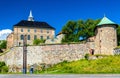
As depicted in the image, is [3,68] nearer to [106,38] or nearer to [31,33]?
[106,38]

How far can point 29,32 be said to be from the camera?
91.1 m

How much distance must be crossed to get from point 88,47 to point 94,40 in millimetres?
2109

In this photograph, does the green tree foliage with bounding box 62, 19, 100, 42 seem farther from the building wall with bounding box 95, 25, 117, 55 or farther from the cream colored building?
the cream colored building

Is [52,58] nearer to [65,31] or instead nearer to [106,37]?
[106,37]

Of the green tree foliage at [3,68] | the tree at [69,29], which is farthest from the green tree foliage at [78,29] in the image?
the green tree foliage at [3,68]

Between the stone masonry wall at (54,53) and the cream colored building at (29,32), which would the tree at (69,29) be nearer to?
the stone masonry wall at (54,53)

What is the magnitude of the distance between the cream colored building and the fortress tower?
41.6m

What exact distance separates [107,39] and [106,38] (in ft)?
0.94

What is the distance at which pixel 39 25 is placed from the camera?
93812 mm

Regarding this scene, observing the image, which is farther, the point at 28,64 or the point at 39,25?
the point at 39,25

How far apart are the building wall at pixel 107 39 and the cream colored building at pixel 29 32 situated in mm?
42060

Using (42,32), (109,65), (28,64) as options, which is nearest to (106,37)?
(109,65)

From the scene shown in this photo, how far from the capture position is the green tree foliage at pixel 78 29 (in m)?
65.2

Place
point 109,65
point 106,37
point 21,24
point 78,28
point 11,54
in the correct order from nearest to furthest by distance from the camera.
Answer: point 109,65 → point 106,37 → point 11,54 → point 78,28 → point 21,24
